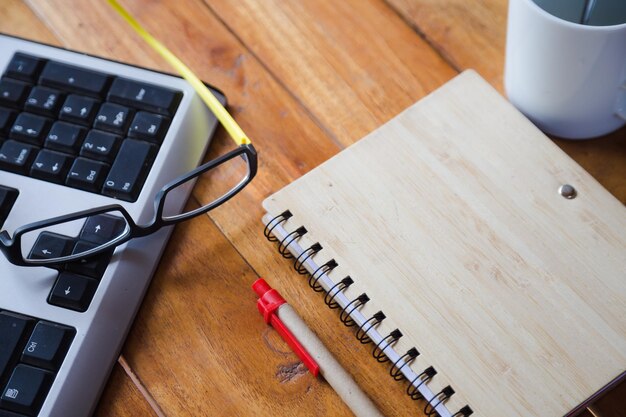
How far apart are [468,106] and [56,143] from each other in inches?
12.7

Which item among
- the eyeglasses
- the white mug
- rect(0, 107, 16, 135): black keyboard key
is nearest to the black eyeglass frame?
the eyeglasses

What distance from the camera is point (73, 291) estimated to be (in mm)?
581

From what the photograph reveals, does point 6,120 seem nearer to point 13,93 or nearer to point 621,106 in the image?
point 13,93

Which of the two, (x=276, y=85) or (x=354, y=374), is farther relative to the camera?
(x=276, y=85)

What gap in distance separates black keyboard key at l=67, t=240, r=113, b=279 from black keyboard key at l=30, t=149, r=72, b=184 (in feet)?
0.20

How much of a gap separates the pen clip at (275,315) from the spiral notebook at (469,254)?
3cm

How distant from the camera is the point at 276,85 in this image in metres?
0.69

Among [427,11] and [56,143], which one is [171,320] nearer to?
[56,143]

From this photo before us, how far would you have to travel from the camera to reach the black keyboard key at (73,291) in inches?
22.7

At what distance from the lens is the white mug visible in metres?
0.55

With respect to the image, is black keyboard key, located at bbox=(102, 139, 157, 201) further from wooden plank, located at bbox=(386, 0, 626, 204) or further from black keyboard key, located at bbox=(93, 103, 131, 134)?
wooden plank, located at bbox=(386, 0, 626, 204)

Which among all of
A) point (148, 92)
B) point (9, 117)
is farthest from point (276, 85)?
point (9, 117)

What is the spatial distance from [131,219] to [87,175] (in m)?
0.06

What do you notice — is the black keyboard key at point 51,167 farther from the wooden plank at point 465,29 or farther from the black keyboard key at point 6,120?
the wooden plank at point 465,29
